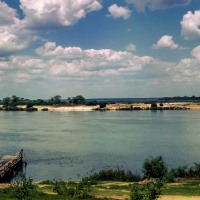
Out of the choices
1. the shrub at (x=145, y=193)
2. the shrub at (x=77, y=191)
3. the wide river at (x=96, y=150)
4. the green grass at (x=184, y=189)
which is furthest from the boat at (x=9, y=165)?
the shrub at (x=145, y=193)

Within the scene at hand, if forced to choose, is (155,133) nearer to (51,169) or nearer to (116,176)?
(51,169)

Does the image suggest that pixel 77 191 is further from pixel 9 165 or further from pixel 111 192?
pixel 9 165

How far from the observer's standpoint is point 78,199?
24.8m

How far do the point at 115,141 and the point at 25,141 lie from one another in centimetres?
1758

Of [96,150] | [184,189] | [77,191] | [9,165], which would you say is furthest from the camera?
[96,150]

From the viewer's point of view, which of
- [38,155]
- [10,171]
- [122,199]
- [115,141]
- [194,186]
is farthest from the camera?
[115,141]

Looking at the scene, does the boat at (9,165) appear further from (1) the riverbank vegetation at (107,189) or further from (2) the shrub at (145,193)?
(2) the shrub at (145,193)

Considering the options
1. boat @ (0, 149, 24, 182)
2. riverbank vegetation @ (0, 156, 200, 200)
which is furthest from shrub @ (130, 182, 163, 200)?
boat @ (0, 149, 24, 182)

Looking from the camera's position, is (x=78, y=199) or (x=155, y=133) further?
(x=155, y=133)

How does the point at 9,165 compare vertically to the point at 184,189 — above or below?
below

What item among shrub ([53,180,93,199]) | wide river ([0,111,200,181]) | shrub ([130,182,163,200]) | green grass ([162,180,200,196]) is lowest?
wide river ([0,111,200,181])

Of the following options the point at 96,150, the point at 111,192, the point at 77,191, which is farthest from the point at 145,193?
the point at 96,150

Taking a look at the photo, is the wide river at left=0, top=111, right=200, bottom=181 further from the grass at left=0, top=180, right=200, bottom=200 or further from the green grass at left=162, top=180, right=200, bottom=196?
the green grass at left=162, top=180, right=200, bottom=196

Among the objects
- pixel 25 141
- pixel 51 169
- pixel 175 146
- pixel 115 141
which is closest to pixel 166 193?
pixel 51 169
